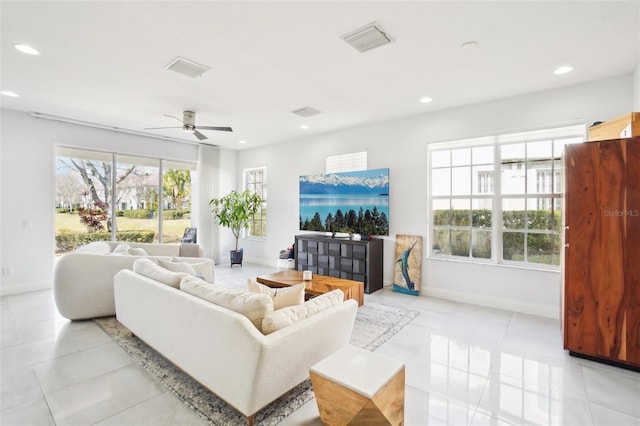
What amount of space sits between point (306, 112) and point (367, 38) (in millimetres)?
2116

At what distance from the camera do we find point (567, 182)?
2773 millimetres

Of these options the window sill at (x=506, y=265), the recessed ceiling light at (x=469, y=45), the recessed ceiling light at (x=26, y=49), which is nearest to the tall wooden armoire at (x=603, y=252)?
the window sill at (x=506, y=265)

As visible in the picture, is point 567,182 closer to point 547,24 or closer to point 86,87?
point 547,24

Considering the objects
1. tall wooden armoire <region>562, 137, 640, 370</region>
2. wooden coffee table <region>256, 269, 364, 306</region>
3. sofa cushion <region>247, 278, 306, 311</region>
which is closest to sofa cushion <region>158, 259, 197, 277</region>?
wooden coffee table <region>256, 269, 364, 306</region>

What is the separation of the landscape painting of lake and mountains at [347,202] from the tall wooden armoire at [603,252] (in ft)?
8.39

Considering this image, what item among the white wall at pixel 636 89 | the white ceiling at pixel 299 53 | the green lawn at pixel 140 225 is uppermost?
the white ceiling at pixel 299 53

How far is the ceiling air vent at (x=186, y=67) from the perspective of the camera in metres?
2.99

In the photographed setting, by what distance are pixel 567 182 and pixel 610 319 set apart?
4.01 ft

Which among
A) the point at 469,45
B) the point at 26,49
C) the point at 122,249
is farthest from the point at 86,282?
the point at 469,45

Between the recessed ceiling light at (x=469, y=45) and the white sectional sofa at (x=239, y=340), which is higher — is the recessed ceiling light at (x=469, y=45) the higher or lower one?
the higher one

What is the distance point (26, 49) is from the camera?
2764mm

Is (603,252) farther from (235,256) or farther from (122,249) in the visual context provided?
(235,256)

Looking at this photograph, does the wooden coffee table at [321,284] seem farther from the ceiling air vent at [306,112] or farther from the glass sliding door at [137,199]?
the glass sliding door at [137,199]

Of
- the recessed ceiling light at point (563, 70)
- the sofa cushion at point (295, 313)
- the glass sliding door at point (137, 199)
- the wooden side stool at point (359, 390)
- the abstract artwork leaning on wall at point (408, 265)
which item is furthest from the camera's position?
the glass sliding door at point (137, 199)
